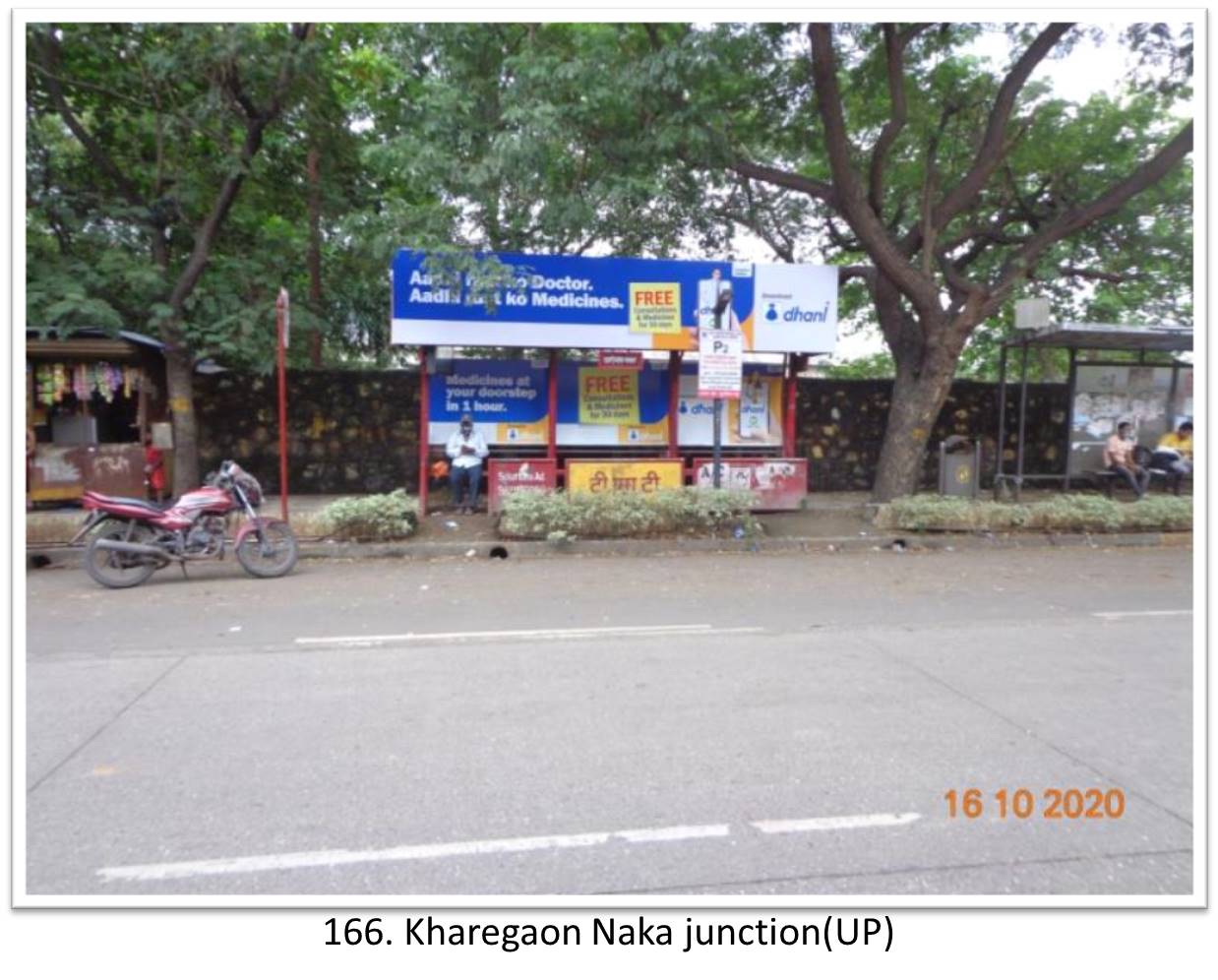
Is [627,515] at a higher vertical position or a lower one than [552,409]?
lower

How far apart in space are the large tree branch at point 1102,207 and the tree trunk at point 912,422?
1137 millimetres

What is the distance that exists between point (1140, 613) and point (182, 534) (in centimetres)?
925

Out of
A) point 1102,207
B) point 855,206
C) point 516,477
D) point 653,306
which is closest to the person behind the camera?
point 1102,207

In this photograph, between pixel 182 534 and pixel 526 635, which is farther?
pixel 182 534

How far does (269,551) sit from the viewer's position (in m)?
8.74

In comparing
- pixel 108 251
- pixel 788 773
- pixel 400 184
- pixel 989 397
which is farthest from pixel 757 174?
Answer: pixel 788 773

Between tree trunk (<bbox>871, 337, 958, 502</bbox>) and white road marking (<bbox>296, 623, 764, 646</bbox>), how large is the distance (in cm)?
693

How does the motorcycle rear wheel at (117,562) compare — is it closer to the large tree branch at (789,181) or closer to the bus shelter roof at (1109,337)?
the large tree branch at (789,181)

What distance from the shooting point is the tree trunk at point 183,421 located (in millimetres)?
12047

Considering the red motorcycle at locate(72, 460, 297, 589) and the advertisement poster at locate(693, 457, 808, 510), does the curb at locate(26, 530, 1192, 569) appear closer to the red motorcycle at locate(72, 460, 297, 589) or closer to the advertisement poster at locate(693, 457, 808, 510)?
the red motorcycle at locate(72, 460, 297, 589)

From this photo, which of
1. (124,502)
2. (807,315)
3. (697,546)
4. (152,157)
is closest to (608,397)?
(807,315)

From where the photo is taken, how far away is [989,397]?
1645cm

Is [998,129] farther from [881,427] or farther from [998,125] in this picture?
[881,427]
